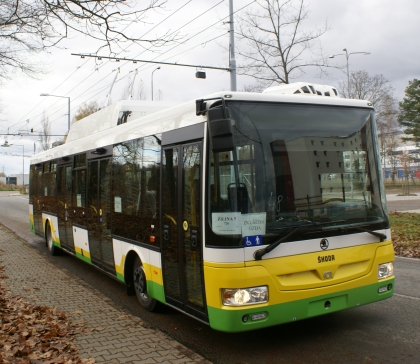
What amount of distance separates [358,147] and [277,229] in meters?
1.56

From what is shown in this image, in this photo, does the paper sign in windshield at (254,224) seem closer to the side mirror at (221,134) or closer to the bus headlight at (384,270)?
the side mirror at (221,134)

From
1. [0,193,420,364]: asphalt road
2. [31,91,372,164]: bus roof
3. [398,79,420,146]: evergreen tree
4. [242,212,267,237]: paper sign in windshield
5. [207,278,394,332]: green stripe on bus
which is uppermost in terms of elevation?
[398,79,420,146]: evergreen tree

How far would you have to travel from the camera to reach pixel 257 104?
5.24 meters

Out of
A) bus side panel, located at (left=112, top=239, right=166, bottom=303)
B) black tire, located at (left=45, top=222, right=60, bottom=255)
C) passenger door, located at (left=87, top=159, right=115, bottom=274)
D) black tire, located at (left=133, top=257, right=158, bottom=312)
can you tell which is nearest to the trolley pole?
black tire, located at (left=45, top=222, right=60, bottom=255)

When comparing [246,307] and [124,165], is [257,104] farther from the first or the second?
[124,165]

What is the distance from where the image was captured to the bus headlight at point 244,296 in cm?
482

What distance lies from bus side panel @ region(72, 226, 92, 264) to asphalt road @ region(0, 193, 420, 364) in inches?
88.4

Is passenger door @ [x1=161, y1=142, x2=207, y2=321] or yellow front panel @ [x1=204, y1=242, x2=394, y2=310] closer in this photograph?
yellow front panel @ [x1=204, y1=242, x2=394, y2=310]

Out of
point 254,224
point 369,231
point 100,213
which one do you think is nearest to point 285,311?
point 254,224

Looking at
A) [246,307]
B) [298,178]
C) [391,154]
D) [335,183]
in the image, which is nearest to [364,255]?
[335,183]

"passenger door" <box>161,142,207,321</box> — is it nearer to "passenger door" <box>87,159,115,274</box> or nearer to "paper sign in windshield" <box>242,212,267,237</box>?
"paper sign in windshield" <box>242,212,267,237</box>

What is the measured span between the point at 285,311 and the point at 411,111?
192 ft

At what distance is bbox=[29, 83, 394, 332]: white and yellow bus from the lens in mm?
4879

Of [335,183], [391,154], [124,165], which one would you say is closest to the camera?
[335,183]
